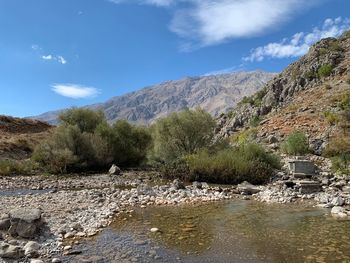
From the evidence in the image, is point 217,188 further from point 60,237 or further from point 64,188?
point 60,237

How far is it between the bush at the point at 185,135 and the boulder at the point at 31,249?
21.1m

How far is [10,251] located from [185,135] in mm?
22592

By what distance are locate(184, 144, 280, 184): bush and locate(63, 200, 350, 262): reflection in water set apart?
7.21m

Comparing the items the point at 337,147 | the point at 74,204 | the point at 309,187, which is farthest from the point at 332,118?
the point at 74,204

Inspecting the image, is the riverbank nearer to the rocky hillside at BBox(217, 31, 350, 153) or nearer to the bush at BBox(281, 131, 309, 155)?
the bush at BBox(281, 131, 309, 155)

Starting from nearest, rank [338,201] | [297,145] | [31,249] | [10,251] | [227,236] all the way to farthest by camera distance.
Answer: [10,251]
[31,249]
[227,236]
[338,201]
[297,145]

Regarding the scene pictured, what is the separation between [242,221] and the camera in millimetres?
12664

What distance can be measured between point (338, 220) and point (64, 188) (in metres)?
14.5

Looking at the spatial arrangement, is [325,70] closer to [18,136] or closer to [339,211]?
[18,136]

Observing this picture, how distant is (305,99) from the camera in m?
50.6

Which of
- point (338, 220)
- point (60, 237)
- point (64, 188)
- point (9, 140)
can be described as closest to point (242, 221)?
point (338, 220)

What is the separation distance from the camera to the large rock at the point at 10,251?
8695mm

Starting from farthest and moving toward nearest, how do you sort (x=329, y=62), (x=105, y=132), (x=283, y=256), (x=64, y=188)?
(x=329, y=62)
(x=105, y=132)
(x=64, y=188)
(x=283, y=256)

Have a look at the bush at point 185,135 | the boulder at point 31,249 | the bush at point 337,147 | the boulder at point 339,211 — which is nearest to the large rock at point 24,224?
the boulder at point 31,249
